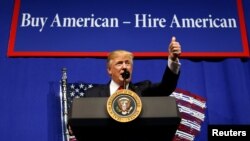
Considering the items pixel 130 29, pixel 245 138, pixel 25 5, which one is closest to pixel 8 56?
pixel 25 5

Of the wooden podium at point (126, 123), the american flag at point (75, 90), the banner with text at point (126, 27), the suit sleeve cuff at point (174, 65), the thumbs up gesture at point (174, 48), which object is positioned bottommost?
the wooden podium at point (126, 123)

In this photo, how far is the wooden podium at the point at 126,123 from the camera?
1232mm

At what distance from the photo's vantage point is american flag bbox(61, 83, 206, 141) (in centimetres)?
270

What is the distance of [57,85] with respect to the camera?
280cm

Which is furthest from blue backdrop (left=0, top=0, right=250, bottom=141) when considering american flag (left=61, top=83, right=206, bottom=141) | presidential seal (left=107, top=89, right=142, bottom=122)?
presidential seal (left=107, top=89, right=142, bottom=122)

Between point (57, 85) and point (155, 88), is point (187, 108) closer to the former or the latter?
point (57, 85)

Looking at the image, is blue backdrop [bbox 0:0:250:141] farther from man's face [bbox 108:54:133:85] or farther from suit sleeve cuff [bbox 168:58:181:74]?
suit sleeve cuff [bbox 168:58:181:74]

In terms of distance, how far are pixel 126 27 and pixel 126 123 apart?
1.92 m

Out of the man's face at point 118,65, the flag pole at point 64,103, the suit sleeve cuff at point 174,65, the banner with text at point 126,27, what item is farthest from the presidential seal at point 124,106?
the banner with text at point 126,27

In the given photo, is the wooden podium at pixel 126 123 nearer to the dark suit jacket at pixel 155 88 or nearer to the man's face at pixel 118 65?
the dark suit jacket at pixel 155 88

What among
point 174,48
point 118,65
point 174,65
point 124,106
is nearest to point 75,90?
point 118,65

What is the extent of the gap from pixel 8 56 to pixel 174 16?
122cm

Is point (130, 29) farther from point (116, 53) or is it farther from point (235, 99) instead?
point (116, 53)

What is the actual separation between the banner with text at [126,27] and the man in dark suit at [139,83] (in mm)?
1104
